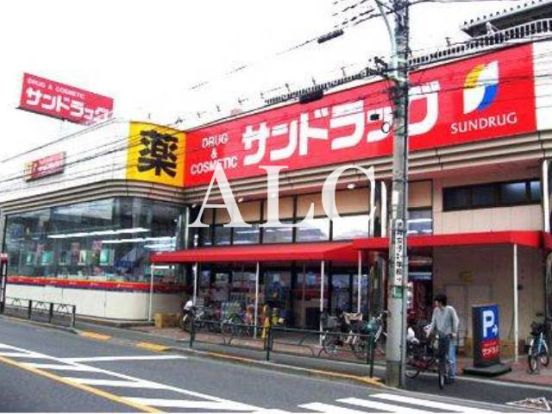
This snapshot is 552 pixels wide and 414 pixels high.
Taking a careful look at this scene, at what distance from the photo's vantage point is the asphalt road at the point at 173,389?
33.9 ft

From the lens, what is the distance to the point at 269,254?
2195 cm

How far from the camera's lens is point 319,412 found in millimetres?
10383

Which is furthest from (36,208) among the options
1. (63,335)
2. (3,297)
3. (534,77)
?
(534,77)

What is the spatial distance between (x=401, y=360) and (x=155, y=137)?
1776cm

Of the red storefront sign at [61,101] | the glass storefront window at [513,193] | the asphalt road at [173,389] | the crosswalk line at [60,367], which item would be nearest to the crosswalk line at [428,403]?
the asphalt road at [173,389]

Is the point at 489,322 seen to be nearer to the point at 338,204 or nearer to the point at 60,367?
the point at 338,204

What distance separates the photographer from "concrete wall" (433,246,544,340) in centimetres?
1791

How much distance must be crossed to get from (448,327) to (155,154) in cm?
1710

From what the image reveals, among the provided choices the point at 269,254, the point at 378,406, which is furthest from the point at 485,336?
the point at 269,254

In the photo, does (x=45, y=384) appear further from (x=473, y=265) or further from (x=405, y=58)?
(x=473, y=265)

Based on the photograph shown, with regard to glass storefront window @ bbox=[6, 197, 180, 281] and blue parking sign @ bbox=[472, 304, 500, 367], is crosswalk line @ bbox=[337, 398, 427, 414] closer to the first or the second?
blue parking sign @ bbox=[472, 304, 500, 367]

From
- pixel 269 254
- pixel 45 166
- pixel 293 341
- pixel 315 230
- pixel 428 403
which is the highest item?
pixel 45 166

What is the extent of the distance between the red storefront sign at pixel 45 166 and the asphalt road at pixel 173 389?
16.8 metres

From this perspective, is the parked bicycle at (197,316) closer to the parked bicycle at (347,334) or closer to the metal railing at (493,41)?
the parked bicycle at (347,334)
